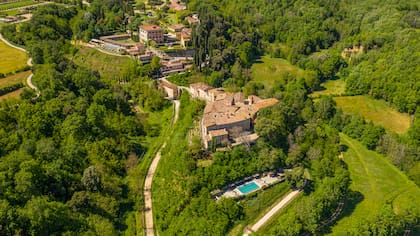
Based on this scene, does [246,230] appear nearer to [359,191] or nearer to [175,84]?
[359,191]

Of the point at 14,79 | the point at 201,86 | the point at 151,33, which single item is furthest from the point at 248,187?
the point at 151,33

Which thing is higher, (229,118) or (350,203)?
(229,118)

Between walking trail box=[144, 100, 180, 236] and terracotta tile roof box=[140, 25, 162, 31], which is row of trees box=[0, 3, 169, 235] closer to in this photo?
walking trail box=[144, 100, 180, 236]

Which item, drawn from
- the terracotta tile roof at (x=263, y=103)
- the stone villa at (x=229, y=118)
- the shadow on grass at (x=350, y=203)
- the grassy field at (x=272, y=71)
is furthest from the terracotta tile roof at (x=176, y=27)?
the shadow on grass at (x=350, y=203)

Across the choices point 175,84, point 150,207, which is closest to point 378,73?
point 175,84

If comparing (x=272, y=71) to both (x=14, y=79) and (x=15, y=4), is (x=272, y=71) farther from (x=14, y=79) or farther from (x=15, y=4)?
(x=15, y=4)

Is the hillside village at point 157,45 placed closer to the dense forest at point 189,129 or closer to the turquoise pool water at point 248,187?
the dense forest at point 189,129

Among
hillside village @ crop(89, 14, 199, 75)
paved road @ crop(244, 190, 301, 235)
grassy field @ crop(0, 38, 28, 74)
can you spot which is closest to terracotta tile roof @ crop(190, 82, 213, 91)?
hillside village @ crop(89, 14, 199, 75)
